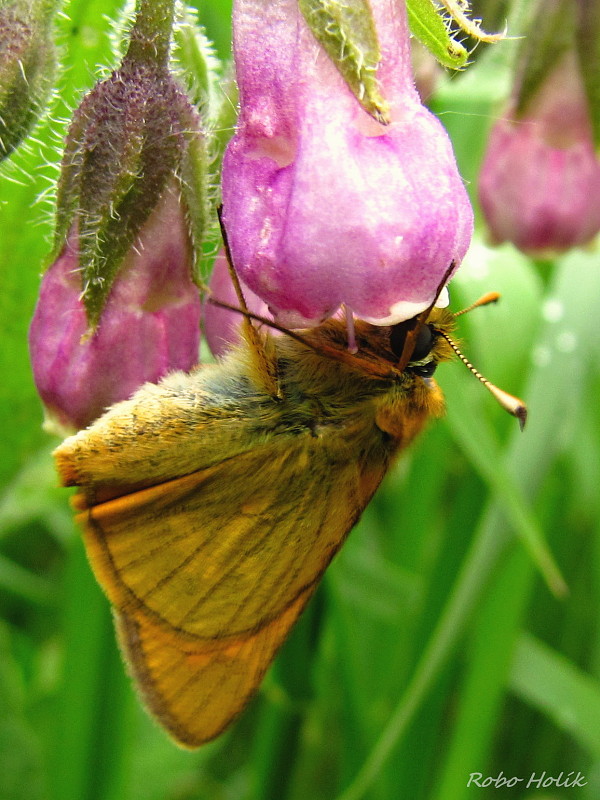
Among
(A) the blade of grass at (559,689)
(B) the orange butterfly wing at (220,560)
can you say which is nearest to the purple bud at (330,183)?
(B) the orange butterfly wing at (220,560)

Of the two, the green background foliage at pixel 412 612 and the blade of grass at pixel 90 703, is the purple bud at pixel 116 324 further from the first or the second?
the blade of grass at pixel 90 703

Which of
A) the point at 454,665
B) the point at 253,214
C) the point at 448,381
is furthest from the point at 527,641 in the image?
the point at 253,214

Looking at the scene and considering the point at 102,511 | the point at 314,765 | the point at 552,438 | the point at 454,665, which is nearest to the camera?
the point at 102,511

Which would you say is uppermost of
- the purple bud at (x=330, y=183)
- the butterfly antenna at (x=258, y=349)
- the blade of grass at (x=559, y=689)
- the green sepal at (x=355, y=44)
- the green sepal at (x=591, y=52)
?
the green sepal at (x=591, y=52)

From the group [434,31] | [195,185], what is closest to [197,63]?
[195,185]

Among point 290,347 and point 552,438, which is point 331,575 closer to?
point 552,438

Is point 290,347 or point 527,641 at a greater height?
Result: point 290,347
